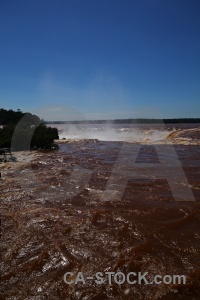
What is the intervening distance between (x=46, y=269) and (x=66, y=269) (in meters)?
0.42

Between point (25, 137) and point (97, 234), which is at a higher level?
point (25, 137)

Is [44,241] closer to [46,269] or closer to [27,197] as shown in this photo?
[46,269]

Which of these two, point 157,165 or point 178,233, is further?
point 157,165

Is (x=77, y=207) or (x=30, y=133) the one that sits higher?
A: (x=30, y=133)

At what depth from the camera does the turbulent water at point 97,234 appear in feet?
14.6

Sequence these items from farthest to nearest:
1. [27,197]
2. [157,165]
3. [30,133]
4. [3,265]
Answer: [30,133] < [157,165] < [27,197] < [3,265]

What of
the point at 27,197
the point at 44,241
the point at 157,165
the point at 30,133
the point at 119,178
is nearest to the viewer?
the point at 44,241

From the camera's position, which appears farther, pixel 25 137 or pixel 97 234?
pixel 25 137

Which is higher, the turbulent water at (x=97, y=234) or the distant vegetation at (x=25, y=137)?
the distant vegetation at (x=25, y=137)

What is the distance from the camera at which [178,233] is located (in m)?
6.42

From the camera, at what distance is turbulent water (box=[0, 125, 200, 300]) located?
4.44m

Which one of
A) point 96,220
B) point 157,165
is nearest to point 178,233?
point 96,220

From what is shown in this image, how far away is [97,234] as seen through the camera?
6461 millimetres

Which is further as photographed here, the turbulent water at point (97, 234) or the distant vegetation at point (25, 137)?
the distant vegetation at point (25, 137)
